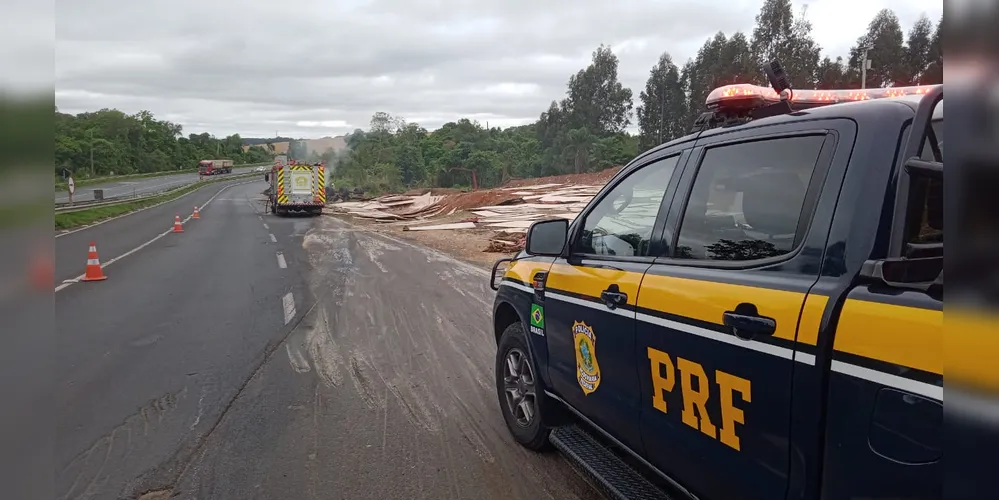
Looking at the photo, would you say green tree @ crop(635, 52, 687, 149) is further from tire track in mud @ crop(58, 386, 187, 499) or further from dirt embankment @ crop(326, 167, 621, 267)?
tire track in mud @ crop(58, 386, 187, 499)

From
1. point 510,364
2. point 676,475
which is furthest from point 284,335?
point 676,475

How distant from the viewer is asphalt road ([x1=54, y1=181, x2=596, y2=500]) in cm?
393

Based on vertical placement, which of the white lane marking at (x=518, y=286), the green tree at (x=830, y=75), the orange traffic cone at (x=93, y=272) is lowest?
the orange traffic cone at (x=93, y=272)

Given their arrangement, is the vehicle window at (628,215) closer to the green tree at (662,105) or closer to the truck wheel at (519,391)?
the truck wheel at (519,391)

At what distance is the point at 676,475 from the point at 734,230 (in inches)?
41.2

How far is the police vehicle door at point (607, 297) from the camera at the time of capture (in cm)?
305

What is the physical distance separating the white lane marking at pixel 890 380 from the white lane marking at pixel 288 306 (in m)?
7.43

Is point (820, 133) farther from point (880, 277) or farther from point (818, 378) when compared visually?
point (818, 378)

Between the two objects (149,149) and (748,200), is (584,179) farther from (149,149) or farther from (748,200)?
(149,149)

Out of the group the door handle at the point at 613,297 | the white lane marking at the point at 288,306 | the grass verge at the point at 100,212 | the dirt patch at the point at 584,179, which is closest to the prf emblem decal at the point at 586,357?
the door handle at the point at 613,297

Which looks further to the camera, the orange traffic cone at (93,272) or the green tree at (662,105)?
the green tree at (662,105)

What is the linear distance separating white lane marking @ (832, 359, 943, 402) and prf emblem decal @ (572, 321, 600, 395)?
Answer: 1.55m

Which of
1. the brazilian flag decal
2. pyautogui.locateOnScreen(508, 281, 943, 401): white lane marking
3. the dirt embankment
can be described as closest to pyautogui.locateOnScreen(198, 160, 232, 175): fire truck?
the dirt embankment

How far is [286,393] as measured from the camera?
18.2ft
